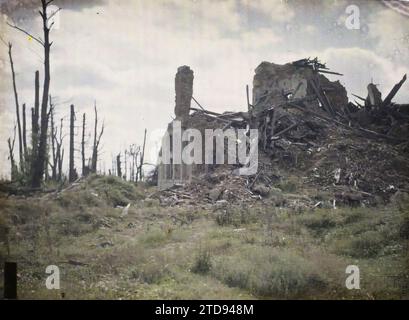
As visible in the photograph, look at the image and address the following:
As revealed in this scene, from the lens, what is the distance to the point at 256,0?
8.06 meters

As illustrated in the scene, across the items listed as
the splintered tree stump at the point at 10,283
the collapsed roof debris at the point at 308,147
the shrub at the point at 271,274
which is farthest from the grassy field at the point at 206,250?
the collapsed roof debris at the point at 308,147

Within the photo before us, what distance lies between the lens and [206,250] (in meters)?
7.12

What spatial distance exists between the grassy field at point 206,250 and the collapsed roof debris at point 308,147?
41.8 inches

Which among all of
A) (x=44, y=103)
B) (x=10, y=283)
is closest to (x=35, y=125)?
(x=44, y=103)

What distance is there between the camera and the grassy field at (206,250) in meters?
6.33

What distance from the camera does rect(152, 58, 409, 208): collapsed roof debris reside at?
10.2m

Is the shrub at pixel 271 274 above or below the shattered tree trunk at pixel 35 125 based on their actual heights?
below

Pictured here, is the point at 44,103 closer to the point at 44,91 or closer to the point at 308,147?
the point at 44,91

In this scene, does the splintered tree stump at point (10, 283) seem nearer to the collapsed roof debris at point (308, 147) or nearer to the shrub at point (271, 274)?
the shrub at point (271, 274)

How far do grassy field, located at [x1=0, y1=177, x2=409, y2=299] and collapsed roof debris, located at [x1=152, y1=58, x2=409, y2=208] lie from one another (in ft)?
3.49

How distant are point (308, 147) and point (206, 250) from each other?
21.4ft

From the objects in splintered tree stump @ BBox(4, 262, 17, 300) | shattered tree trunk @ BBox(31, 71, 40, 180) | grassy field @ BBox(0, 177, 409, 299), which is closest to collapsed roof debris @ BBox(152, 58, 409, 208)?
grassy field @ BBox(0, 177, 409, 299)

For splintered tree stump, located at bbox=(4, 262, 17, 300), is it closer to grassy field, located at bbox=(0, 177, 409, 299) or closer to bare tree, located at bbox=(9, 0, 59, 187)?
grassy field, located at bbox=(0, 177, 409, 299)
